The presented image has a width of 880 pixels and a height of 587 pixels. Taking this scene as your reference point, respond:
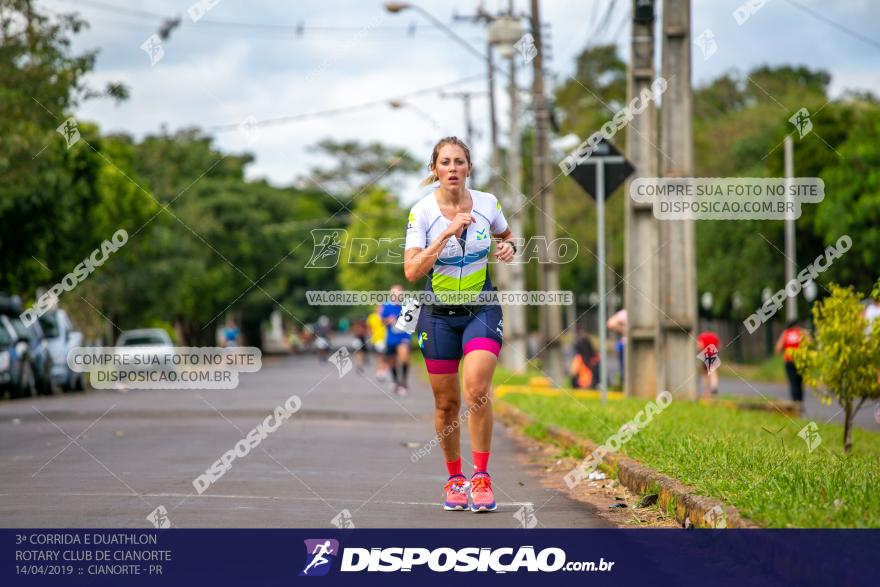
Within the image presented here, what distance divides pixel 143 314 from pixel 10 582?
50.0 metres

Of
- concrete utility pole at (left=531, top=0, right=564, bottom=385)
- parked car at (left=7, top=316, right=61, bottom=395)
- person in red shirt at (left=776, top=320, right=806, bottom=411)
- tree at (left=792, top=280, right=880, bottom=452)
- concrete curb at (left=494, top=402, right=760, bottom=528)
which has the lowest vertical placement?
concrete curb at (left=494, top=402, right=760, bottom=528)

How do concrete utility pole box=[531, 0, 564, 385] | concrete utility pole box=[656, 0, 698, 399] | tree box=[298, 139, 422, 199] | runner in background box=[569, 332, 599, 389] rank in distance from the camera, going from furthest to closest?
1. tree box=[298, 139, 422, 199]
2. concrete utility pole box=[531, 0, 564, 385]
3. runner in background box=[569, 332, 599, 389]
4. concrete utility pole box=[656, 0, 698, 399]

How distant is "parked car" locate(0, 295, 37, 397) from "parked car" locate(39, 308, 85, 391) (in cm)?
186

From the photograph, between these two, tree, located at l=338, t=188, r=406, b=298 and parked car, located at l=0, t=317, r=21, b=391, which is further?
tree, located at l=338, t=188, r=406, b=298

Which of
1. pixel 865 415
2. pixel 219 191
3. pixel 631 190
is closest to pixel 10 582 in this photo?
pixel 631 190

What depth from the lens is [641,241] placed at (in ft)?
64.3

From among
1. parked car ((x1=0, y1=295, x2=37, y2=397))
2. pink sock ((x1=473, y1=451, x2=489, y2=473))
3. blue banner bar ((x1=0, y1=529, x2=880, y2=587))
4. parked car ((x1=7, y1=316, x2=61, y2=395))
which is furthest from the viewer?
parked car ((x1=7, y1=316, x2=61, y2=395))

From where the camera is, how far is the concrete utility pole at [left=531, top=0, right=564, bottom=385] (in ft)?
96.2

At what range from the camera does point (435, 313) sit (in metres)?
8.53

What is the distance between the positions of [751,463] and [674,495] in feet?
3.59

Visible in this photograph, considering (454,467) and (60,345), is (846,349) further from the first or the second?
(60,345)

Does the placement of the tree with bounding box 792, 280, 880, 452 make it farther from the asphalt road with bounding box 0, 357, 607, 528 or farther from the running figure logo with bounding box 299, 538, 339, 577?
the running figure logo with bounding box 299, 538, 339, 577

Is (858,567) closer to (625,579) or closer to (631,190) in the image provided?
(625,579)

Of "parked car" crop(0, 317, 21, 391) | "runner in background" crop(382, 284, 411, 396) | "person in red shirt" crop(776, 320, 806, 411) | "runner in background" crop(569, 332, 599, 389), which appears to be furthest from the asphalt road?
"parked car" crop(0, 317, 21, 391)
